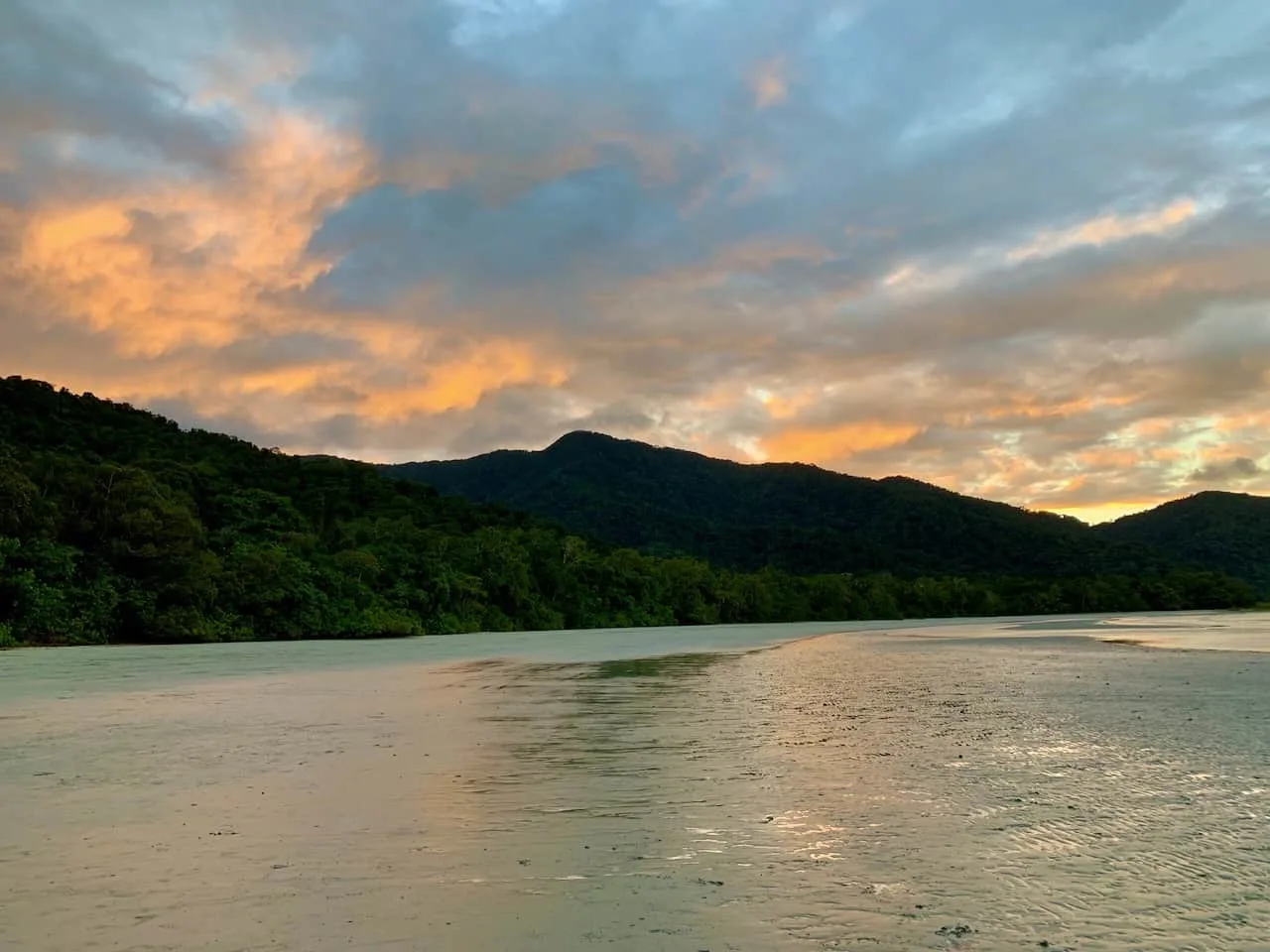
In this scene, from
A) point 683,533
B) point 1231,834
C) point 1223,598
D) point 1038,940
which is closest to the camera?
point 1038,940

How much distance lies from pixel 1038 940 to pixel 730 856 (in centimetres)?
232

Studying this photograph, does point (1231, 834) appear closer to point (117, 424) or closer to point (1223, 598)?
point (117, 424)

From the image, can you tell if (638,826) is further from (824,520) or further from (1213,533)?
(1213,533)

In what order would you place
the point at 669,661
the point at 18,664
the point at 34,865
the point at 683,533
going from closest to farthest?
the point at 34,865 → the point at 18,664 → the point at 669,661 → the point at 683,533

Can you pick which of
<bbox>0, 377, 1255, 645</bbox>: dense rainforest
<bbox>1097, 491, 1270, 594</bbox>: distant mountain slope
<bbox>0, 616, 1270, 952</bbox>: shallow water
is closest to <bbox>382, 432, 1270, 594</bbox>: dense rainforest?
<bbox>1097, 491, 1270, 594</bbox>: distant mountain slope

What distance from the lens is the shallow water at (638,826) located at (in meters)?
5.52

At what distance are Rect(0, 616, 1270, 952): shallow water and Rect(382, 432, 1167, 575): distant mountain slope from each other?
119 meters

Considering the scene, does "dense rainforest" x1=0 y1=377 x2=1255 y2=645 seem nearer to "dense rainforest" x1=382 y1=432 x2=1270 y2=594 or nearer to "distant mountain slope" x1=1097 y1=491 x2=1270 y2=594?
"dense rainforest" x1=382 y1=432 x2=1270 y2=594

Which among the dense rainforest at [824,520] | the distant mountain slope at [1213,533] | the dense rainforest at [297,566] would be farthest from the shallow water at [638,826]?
the distant mountain slope at [1213,533]

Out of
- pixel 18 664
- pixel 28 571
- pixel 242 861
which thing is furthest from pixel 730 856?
pixel 28 571

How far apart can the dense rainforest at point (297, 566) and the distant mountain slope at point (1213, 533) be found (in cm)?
2937

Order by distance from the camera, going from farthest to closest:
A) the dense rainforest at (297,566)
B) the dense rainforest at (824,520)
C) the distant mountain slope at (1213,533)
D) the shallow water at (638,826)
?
the distant mountain slope at (1213,533) → the dense rainforest at (824,520) → the dense rainforest at (297,566) → the shallow water at (638,826)

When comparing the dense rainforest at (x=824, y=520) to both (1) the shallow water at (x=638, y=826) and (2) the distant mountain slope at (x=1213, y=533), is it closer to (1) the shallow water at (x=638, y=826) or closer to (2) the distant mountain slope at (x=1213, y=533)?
(2) the distant mountain slope at (x=1213, y=533)

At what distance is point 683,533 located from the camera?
154 meters
